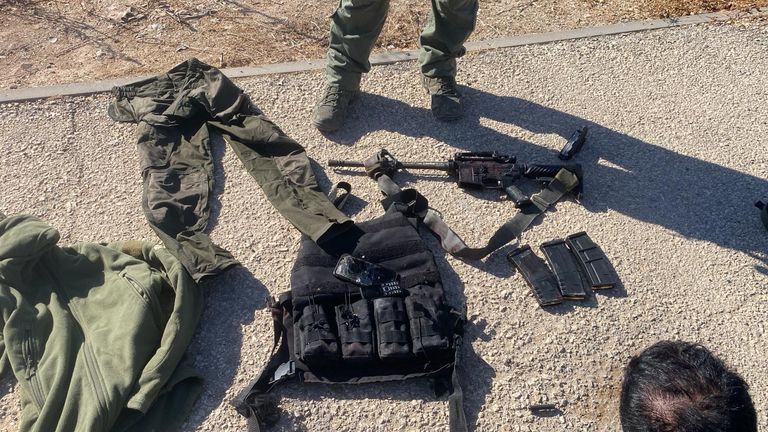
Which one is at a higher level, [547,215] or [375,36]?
[375,36]

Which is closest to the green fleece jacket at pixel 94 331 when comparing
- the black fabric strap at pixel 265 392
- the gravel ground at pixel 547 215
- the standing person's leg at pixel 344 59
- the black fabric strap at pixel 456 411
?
the gravel ground at pixel 547 215

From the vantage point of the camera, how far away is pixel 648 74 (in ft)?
17.4

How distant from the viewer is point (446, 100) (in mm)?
4832

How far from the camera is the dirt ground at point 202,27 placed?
17.4 ft

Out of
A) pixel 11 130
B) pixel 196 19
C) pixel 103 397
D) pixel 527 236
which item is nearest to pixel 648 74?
pixel 527 236

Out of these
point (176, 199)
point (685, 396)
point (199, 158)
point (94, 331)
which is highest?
point (685, 396)

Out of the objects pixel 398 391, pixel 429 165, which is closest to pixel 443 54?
pixel 429 165

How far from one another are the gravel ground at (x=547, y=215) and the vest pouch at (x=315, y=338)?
23cm

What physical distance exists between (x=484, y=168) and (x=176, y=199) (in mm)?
2268

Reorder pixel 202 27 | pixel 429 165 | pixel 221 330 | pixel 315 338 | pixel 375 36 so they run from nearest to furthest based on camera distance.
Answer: pixel 315 338, pixel 221 330, pixel 429 165, pixel 375 36, pixel 202 27

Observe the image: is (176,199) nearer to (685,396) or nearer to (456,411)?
(456,411)

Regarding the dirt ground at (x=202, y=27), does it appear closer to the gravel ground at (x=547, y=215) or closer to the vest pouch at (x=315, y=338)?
the gravel ground at (x=547, y=215)

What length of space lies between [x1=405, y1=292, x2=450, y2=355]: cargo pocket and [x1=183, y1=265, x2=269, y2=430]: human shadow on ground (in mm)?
997

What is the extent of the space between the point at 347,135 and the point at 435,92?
0.84 m
